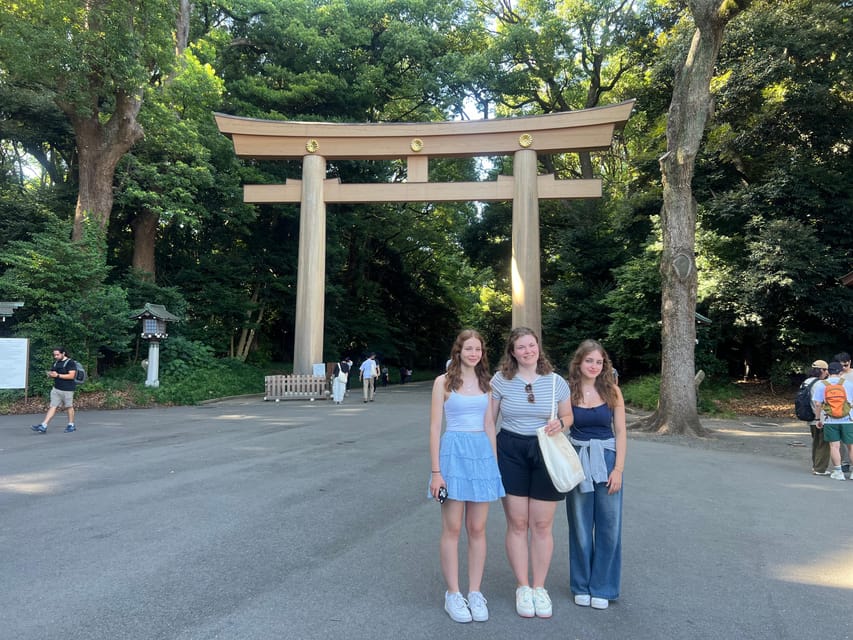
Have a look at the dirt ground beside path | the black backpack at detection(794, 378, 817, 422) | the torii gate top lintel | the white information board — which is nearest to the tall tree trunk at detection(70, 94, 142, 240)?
the torii gate top lintel

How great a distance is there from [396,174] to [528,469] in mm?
27760

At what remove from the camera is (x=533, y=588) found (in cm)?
326

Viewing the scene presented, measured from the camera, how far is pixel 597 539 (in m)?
3.29

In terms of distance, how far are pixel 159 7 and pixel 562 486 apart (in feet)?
57.2

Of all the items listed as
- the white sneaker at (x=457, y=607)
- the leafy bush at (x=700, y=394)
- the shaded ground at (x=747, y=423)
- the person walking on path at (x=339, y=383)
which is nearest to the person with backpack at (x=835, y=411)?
the shaded ground at (x=747, y=423)

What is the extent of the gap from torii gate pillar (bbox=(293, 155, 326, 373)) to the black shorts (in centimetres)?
1485

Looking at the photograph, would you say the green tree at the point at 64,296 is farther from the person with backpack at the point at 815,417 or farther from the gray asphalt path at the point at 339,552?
the person with backpack at the point at 815,417

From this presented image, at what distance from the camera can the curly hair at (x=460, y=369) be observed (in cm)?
321

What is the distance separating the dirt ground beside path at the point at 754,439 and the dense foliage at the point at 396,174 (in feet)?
13.4

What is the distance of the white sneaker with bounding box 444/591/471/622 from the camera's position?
3049 millimetres

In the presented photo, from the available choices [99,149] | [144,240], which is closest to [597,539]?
[99,149]

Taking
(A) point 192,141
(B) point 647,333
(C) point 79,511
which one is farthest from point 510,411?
(A) point 192,141

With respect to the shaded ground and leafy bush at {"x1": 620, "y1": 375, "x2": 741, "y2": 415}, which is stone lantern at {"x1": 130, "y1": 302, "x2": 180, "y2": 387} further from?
leafy bush at {"x1": 620, "y1": 375, "x2": 741, "y2": 415}

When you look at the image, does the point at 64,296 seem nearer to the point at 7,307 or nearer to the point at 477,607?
the point at 7,307
